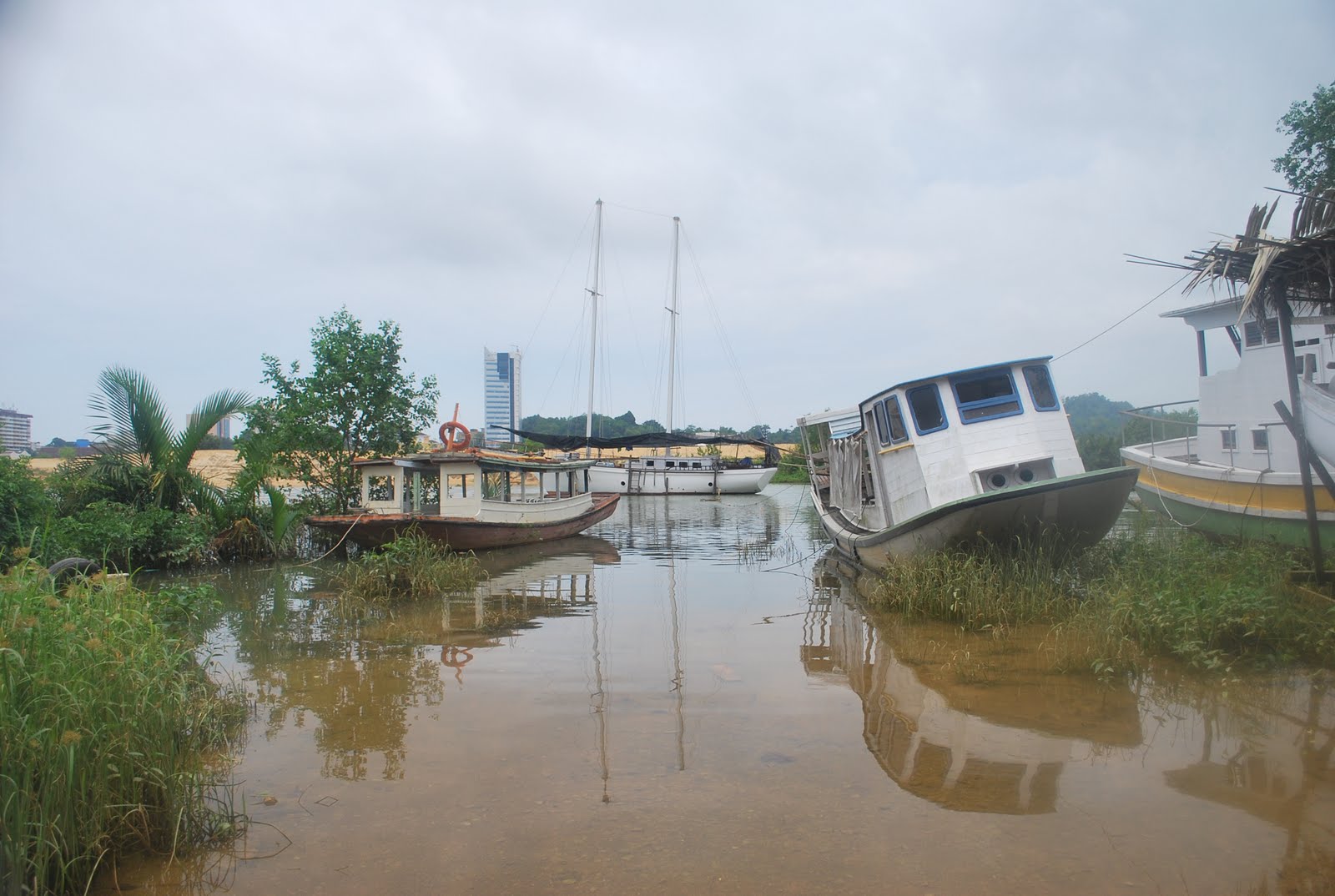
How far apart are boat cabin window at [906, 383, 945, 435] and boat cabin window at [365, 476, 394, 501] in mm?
11194

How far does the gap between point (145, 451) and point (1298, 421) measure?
16859mm

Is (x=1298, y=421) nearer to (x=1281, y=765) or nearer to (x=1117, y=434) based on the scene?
(x=1281, y=765)

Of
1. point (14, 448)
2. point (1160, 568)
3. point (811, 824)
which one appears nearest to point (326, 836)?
point (811, 824)

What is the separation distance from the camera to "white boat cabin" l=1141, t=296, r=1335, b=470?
38.0 ft

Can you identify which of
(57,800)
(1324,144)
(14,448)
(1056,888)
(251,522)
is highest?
(1324,144)

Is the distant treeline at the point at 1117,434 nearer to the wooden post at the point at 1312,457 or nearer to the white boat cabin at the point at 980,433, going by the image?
the white boat cabin at the point at 980,433

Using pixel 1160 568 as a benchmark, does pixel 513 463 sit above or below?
above

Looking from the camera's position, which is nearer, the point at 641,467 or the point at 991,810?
the point at 991,810

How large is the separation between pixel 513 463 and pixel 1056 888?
15.1m

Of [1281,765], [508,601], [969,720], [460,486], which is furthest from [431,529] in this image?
[1281,765]

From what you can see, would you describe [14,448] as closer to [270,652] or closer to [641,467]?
[270,652]

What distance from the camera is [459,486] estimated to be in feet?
55.7

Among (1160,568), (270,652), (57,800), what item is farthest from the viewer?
(1160,568)

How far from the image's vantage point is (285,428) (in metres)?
16.8
